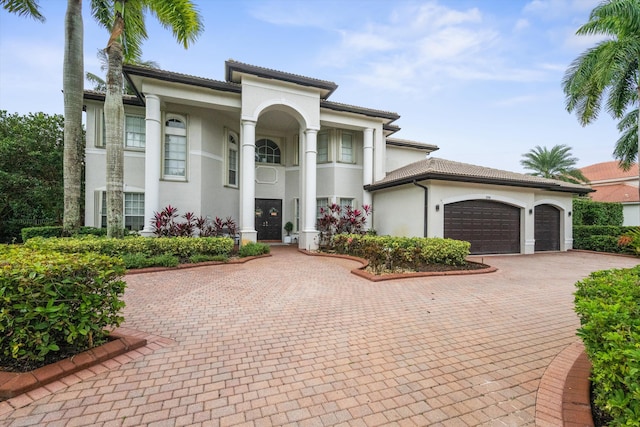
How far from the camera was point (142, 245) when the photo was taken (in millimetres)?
8930

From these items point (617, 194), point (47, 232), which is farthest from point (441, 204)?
point (617, 194)

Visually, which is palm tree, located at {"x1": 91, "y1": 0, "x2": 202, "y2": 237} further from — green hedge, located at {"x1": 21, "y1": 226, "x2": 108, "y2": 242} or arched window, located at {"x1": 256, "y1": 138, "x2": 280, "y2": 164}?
arched window, located at {"x1": 256, "y1": 138, "x2": 280, "y2": 164}

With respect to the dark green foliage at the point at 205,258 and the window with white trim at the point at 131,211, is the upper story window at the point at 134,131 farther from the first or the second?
the dark green foliage at the point at 205,258

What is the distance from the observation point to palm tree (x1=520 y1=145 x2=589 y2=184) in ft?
83.4

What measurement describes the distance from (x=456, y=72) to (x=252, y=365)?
52.4ft

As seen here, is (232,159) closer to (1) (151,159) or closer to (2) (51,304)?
(1) (151,159)

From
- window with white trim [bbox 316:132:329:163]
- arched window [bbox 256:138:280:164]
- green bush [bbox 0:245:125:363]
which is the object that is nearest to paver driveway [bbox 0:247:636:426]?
green bush [bbox 0:245:125:363]

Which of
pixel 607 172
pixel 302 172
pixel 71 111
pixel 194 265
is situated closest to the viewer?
pixel 194 265

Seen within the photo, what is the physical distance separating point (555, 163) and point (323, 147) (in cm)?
2430

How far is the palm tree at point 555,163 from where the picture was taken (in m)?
25.4

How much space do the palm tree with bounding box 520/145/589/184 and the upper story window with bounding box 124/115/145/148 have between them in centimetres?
3231

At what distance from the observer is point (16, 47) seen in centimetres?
1101

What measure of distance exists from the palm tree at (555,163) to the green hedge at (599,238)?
41.9ft

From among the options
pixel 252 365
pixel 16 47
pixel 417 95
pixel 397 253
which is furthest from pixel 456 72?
pixel 16 47
